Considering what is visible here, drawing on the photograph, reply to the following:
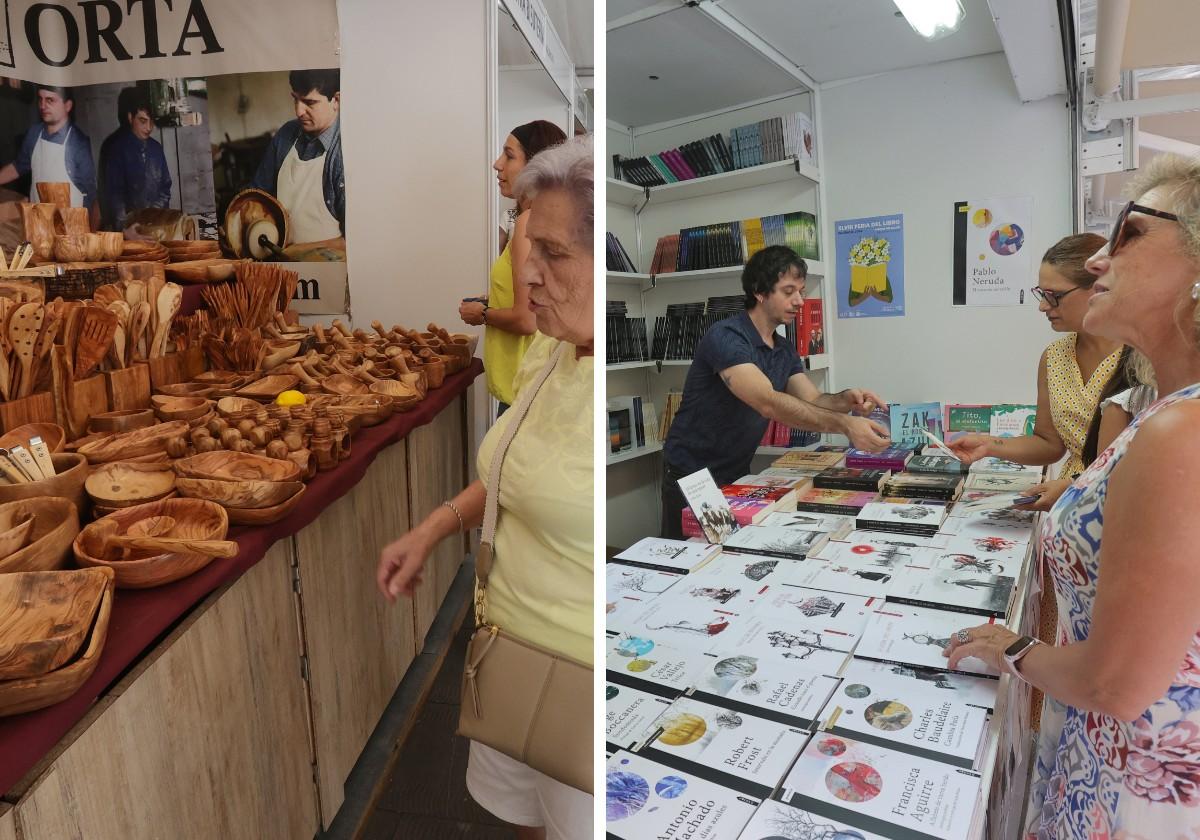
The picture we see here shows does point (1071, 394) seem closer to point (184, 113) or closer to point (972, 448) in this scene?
point (972, 448)

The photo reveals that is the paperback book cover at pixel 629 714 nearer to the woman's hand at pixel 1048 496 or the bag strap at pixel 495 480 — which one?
the bag strap at pixel 495 480

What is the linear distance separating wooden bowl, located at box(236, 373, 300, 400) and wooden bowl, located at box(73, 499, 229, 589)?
0.25 metres

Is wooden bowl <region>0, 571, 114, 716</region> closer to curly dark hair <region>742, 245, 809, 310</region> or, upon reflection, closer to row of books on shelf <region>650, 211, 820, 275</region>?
curly dark hair <region>742, 245, 809, 310</region>

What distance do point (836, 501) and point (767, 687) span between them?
2.92ft

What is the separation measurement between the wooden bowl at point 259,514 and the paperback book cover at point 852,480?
4.31 feet

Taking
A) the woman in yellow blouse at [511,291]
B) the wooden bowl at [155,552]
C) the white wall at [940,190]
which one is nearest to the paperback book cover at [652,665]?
the woman in yellow blouse at [511,291]

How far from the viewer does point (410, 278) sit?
3.45 feet

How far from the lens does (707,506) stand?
135cm

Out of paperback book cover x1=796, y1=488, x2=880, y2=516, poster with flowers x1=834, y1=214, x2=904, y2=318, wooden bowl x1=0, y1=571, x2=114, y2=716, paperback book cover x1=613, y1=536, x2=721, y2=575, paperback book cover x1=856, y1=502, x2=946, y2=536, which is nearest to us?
wooden bowl x1=0, y1=571, x2=114, y2=716

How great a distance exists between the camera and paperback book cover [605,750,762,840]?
22.3 inches

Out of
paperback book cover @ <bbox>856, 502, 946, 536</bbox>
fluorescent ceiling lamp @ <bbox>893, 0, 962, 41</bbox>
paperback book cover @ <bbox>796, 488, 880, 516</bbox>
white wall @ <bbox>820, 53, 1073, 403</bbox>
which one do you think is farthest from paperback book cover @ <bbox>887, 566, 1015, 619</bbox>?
white wall @ <bbox>820, 53, 1073, 403</bbox>

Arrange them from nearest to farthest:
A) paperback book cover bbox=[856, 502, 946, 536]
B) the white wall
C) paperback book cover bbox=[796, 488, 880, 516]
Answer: paperback book cover bbox=[856, 502, 946, 536]
paperback book cover bbox=[796, 488, 880, 516]
the white wall

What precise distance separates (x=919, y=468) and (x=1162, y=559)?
52.5 inches

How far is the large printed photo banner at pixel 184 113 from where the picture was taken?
0.83 meters
